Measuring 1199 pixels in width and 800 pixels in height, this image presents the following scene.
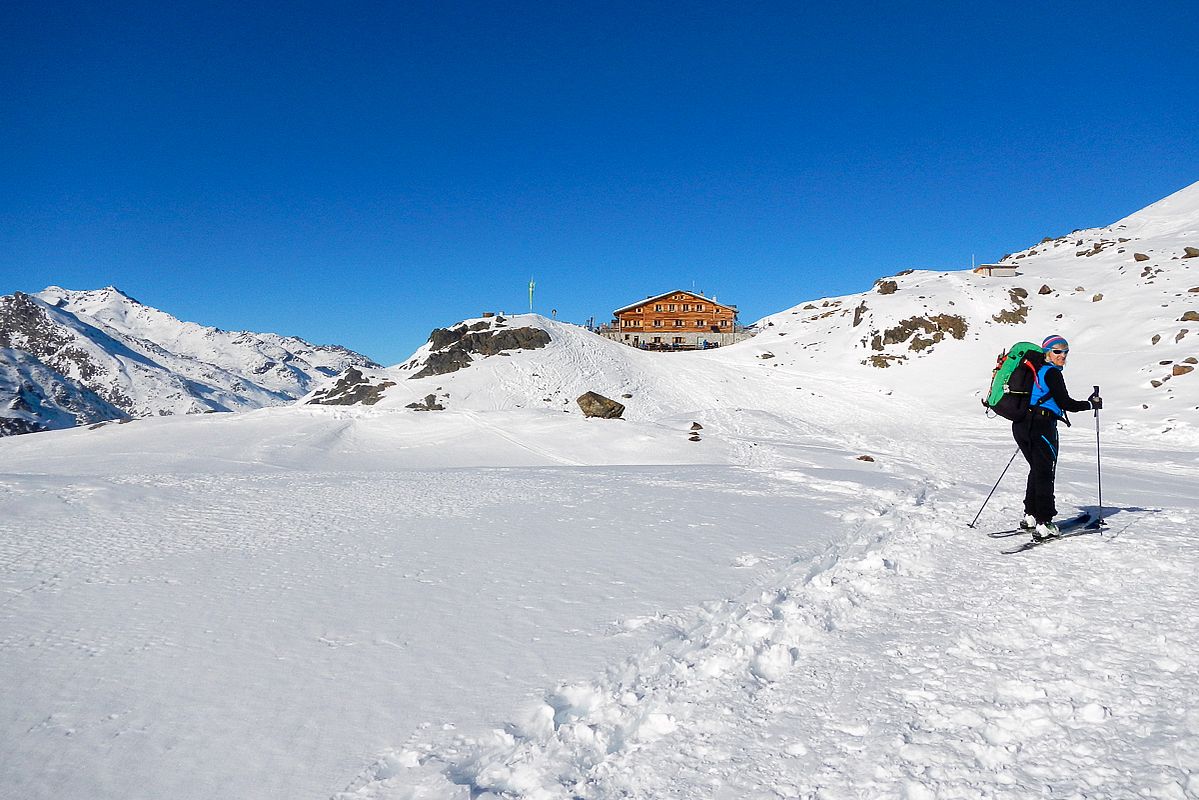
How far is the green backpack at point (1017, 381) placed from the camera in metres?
7.14

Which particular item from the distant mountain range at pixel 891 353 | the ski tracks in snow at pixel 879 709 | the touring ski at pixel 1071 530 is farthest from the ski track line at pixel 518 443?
the ski tracks in snow at pixel 879 709

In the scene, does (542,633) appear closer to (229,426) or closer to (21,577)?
(21,577)

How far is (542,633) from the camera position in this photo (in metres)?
4.46

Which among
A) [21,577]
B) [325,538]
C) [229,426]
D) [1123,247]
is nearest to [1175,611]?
[325,538]

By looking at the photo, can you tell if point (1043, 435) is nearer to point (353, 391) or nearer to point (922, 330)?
point (353, 391)

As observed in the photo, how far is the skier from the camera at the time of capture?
691 centimetres

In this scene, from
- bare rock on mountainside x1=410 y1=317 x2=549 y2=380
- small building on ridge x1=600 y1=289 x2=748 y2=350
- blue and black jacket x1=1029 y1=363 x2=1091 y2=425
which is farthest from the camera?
small building on ridge x1=600 y1=289 x2=748 y2=350

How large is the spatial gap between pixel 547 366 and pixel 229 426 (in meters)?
20.7

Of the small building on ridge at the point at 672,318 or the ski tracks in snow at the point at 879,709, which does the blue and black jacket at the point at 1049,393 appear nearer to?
the ski tracks in snow at the point at 879,709

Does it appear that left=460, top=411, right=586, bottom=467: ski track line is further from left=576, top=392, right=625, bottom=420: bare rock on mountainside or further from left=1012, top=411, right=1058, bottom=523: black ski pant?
left=1012, top=411, right=1058, bottom=523: black ski pant

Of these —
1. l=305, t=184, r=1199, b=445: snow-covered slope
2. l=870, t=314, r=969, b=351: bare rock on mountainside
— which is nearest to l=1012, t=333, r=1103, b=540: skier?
l=305, t=184, r=1199, b=445: snow-covered slope

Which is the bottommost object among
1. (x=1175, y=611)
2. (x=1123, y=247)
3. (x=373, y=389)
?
(x=1175, y=611)

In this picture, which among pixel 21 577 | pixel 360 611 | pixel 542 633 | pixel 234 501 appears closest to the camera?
pixel 542 633

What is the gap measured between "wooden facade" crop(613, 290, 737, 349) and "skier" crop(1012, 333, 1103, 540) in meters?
65.7
